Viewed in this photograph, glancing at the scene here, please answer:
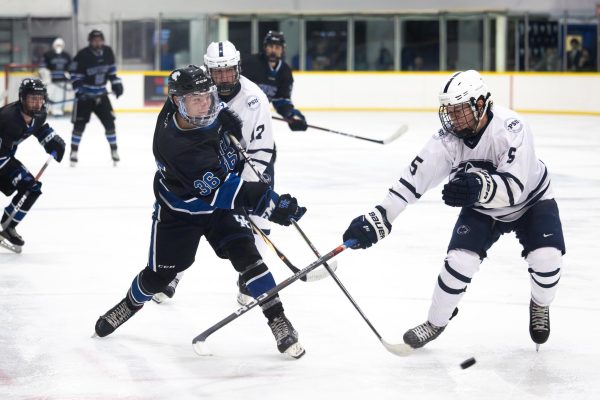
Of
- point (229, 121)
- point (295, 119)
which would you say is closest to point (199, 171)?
point (229, 121)

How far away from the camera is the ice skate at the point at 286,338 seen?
355 centimetres

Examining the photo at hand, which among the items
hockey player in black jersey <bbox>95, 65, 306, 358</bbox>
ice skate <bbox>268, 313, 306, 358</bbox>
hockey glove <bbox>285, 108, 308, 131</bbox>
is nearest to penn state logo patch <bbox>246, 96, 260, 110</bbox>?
hockey player in black jersey <bbox>95, 65, 306, 358</bbox>

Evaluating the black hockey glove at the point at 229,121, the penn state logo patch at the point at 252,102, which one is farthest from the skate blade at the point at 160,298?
the penn state logo patch at the point at 252,102

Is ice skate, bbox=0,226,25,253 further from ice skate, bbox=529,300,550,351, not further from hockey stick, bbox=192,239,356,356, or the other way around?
Result: ice skate, bbox=529,300,550,351

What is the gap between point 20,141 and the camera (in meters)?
5.56

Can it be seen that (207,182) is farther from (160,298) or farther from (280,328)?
(160,298)

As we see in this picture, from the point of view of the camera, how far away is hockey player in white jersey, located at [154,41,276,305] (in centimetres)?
433

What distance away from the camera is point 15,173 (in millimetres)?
5531

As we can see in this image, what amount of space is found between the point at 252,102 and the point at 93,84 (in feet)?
19.0

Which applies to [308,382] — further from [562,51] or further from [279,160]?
[562,51]

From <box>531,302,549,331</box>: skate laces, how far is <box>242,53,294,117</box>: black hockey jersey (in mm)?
2616

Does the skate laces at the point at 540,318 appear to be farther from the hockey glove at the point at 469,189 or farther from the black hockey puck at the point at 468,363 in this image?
the hockey glove at the point at 469,189

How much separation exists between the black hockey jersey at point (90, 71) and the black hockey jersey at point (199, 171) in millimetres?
6507

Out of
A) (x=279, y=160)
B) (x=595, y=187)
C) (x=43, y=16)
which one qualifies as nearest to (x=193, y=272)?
(x=595, y=187)
